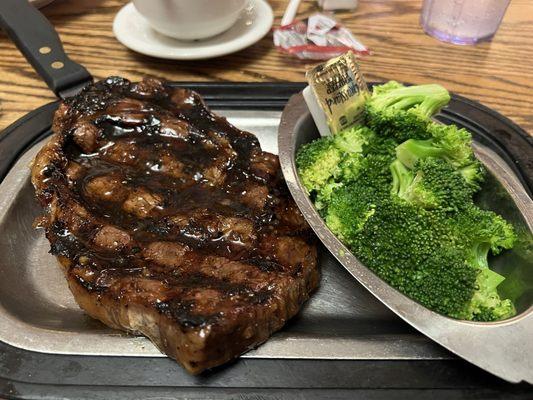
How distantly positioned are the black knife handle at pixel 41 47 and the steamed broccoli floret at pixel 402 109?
1478 millimetres

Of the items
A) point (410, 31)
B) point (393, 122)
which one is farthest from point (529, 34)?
point (393, 122)

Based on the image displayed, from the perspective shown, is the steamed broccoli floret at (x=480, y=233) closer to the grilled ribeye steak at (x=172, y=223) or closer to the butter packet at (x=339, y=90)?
the grilled ribeye steak at (x=172, y=223)

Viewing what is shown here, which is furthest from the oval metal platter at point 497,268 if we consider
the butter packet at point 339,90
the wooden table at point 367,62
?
the wooden table at point 367,62

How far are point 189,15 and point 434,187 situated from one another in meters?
1.86

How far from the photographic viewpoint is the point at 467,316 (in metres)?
1.50

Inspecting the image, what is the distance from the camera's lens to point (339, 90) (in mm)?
1971

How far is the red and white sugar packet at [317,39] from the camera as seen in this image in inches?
124

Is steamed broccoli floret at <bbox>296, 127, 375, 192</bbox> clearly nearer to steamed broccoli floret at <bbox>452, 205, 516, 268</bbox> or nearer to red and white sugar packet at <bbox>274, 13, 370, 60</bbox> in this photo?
steamed broccoli floret at <bbox>452, 205, 516, 268</bbox>

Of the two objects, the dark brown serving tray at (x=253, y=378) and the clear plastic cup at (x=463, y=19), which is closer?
the dark brown serving tray at (x=253, y=378)

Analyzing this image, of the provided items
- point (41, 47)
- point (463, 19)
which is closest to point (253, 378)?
point (41, 47)

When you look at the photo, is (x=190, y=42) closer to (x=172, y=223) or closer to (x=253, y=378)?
(x=172, y=223)

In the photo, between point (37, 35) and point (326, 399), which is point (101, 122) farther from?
point (326, 399)

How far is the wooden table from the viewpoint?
2926 millimetres

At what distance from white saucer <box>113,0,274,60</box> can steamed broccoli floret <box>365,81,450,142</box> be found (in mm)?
1242
